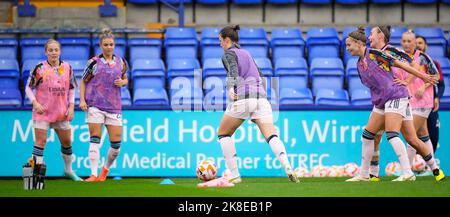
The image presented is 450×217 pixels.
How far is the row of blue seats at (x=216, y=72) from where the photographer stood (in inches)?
661

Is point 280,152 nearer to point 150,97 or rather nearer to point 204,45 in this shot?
point 150,97

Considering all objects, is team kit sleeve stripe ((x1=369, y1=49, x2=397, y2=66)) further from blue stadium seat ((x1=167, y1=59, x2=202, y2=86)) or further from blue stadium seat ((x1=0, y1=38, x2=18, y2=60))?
blue stadium seat ((x1=0, y1=38, x2=18, y2=60))

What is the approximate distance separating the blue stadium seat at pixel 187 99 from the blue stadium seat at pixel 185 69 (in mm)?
353

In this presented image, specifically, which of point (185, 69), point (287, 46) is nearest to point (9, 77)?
point (185, 69)

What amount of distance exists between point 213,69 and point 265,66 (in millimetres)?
875

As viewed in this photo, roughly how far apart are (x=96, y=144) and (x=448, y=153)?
18.5ft

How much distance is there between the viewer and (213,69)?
16.7 m

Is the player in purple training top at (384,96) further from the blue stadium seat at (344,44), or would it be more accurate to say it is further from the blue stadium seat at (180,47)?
the blue stadium seat at (180,47)

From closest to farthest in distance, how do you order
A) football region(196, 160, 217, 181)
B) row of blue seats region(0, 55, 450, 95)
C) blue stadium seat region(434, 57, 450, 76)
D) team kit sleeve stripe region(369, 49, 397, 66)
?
team kit sleeve stripe region(369, 49, 397, 66)
football region(196, 160, 217, 181)
row of blue seats region(0, 55, 450, 95)
blue stadium seat region(434, 57, 450, 76)

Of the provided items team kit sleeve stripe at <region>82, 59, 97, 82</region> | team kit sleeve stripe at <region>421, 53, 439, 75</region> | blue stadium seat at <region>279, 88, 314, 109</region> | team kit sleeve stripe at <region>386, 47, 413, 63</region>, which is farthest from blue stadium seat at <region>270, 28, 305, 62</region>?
team kit sleeve stripe at <region>386, 47, 413, 63</region>

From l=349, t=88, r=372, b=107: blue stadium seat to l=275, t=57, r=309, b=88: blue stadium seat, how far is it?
89 centimetres

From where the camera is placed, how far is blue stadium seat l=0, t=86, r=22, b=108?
51.8 ft
